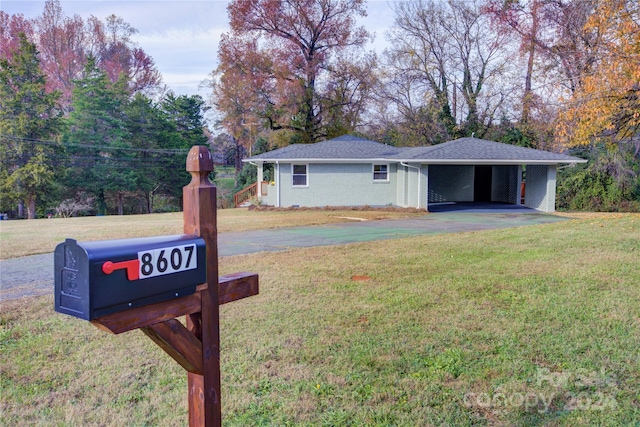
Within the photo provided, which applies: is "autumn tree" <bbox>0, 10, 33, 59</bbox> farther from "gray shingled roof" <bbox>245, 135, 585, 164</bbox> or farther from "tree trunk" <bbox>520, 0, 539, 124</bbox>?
"tree trunk" <bbox>520, 0, 539, 124</bbox>

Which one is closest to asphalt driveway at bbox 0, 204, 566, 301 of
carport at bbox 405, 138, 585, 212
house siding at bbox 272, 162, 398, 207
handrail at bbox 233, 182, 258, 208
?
carport at bbox 405, 138, 585, 212

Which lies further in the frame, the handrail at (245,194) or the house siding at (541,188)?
the handrail at (245,194)

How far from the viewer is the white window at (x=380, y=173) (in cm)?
2117

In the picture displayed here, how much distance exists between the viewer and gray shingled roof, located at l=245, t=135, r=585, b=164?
18.2m

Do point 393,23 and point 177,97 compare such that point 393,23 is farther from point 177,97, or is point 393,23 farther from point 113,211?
point 113,211

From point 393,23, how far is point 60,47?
23.9 m

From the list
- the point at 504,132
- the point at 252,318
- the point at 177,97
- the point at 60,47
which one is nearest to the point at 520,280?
the point at 252,318

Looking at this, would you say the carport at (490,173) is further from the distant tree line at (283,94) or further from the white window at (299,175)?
the white window at (299,175)

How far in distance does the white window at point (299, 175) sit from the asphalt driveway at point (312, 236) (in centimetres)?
618

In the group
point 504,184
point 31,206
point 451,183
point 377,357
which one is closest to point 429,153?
point 451,183

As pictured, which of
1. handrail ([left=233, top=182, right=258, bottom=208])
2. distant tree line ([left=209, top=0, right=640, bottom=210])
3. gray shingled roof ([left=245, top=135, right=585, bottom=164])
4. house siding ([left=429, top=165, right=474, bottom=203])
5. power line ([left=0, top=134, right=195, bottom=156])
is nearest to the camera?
gray shingled roof ([left=245, top=135, right=585, bottom=164])

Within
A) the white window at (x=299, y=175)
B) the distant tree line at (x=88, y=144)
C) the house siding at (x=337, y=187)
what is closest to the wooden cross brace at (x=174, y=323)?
the house siding at (x=337, y=187)

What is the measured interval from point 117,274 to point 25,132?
94.3 feet

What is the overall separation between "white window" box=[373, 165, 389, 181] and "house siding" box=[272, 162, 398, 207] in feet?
0.49
